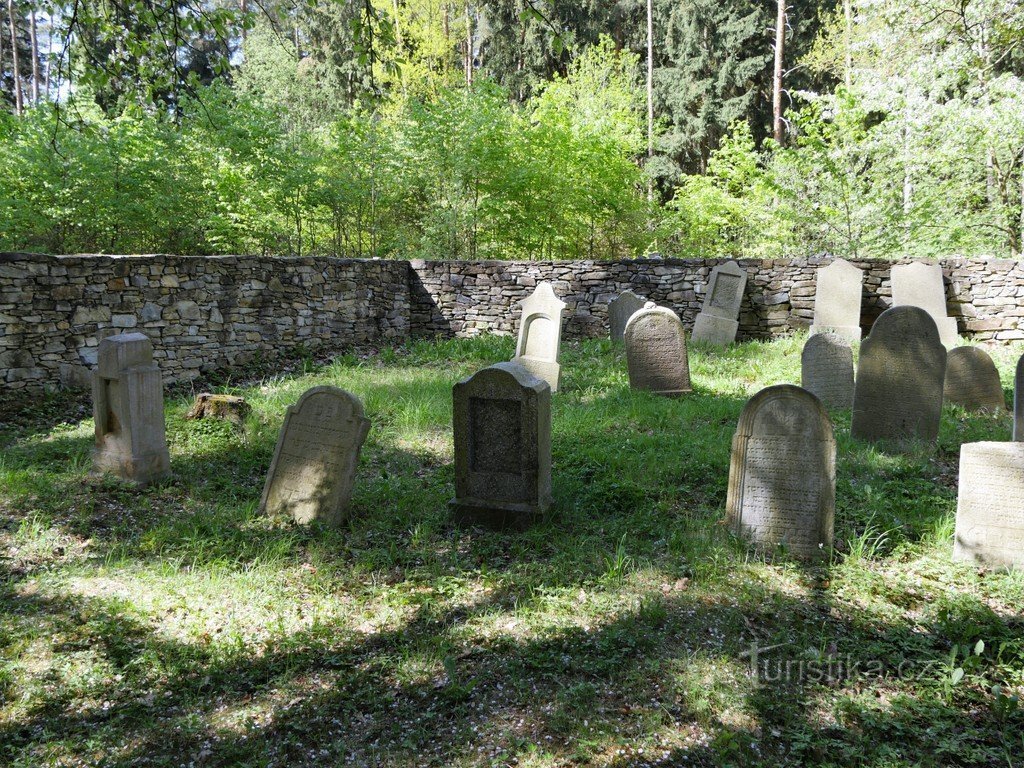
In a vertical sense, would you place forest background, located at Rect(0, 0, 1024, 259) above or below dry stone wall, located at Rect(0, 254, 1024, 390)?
above

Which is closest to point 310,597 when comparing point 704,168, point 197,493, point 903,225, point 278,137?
point 197,493

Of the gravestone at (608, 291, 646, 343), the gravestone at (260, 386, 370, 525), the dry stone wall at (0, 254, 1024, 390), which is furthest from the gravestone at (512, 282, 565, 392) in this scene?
the gravestone at (260, 386, 370, 525)

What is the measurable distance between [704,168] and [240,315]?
59.6 ft

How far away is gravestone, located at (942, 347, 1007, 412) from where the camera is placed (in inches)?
298

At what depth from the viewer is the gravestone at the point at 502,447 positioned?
16.2ft

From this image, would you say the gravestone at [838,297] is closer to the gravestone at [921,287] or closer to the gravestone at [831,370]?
the gravestone at [921,287]

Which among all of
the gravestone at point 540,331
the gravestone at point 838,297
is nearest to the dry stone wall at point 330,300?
the gravestone at point 838,297

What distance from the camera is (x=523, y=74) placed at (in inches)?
Answer: 948

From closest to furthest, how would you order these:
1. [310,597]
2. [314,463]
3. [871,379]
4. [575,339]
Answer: [310,597]
[314,463]
[871,379]
[575,339]

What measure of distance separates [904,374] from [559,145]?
12.6 m

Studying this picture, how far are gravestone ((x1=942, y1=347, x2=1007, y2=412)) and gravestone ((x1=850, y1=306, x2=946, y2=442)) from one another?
1.50 metres

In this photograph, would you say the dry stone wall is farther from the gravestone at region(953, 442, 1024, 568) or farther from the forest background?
the gravestone at region(953, 442, 1024, 568)

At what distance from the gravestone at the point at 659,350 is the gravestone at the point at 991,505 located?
4480 millimetres

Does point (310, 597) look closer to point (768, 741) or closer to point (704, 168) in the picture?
point (768, 741)
